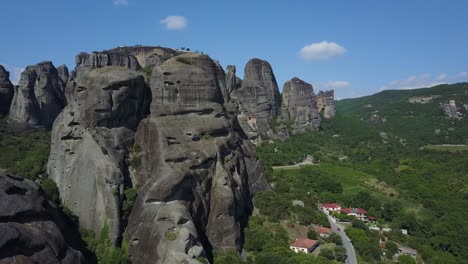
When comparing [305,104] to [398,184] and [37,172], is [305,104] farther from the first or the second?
[37,172]

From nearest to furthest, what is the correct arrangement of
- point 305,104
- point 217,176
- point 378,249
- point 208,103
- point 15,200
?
point 15,200
point 217,176
point 208,103
point 378,249
point 305,104

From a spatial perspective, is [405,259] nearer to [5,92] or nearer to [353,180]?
[353,180]

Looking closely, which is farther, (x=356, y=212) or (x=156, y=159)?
(x=356, y=212)

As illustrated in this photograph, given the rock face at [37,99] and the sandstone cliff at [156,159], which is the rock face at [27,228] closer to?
the sandstone cliff at [156,159]

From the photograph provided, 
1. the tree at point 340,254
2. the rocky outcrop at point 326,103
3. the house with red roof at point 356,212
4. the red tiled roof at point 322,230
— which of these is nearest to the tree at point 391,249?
the red tiled roof at point 322,230

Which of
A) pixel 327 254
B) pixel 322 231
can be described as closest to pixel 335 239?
pixel 322 231

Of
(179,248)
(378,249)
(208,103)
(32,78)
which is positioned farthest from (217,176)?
(32,78)
